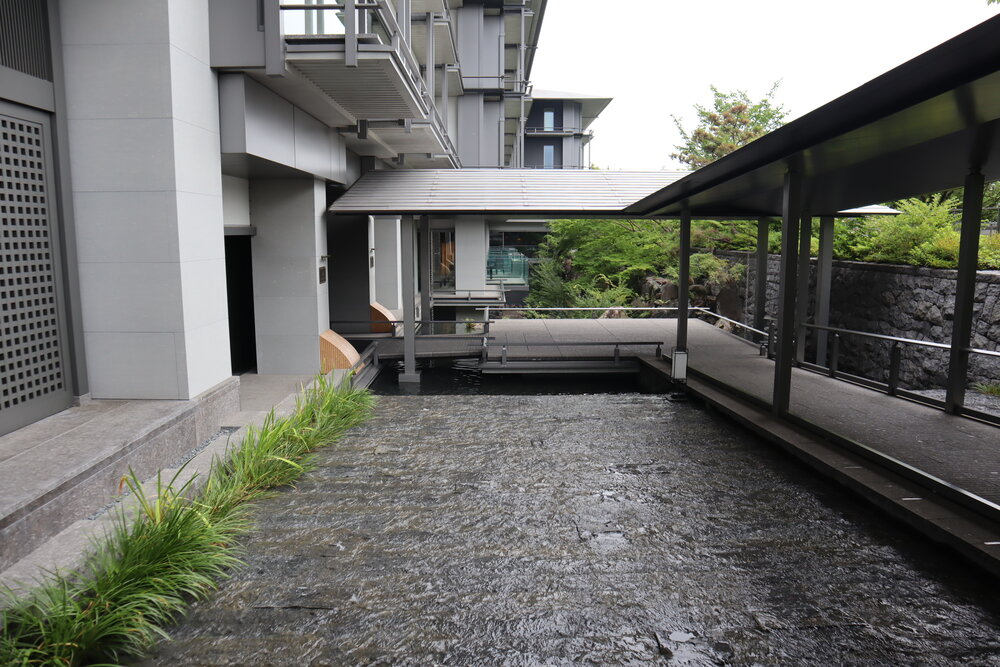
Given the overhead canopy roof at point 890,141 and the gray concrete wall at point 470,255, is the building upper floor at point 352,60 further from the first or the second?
the overhead canopy roof at point 890,141

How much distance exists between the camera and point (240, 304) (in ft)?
44.2

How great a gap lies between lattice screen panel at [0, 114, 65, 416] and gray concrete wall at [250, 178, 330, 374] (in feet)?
17.3

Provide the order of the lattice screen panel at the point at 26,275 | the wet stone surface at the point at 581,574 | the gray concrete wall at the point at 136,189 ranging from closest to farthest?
the wet stone surface at the point at 581,574
the lattice screen panel at the point at 26,275
the gray concrete wall at the point at 136,189

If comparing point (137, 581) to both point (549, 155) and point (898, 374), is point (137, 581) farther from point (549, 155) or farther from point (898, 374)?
point (549, 155)

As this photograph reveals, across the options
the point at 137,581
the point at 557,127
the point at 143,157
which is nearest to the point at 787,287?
the point at 137,581

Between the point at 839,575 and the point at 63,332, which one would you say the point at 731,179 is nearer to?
the point at 839,575

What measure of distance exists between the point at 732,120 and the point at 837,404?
23178mm

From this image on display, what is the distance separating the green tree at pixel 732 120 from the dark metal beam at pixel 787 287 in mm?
22081

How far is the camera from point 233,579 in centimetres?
444

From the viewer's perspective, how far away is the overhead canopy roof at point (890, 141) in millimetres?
4117

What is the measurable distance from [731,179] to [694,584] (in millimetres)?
5900

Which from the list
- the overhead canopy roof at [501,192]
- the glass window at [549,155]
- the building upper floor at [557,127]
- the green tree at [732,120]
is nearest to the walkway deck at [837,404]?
the overhead canopy roof at [501,192]

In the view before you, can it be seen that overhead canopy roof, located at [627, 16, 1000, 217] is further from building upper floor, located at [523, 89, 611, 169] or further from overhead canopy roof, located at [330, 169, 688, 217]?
building upper floor, located at [523, 89, 611, 169]

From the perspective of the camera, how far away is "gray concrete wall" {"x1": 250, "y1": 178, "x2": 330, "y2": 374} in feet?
40.0
